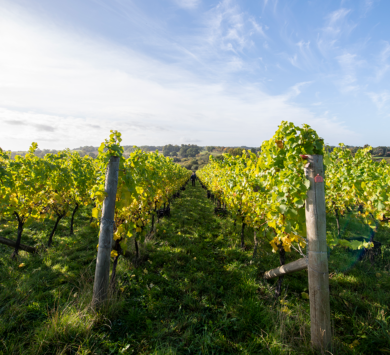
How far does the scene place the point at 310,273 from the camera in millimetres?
2205

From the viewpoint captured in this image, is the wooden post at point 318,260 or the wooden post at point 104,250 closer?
the wooden post at point 318,260

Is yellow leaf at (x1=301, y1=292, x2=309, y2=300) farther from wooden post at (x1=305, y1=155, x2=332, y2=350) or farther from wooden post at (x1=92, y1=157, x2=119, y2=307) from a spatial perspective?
wooden post at (x1=92, y1=157, x2=119, y2=307)

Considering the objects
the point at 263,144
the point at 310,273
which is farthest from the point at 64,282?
the point at 263,144

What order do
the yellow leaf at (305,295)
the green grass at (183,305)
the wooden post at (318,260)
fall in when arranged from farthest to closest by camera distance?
the yellow leaf at (305,295)
the green grass at (183,305)
the wooden post at (318,260)

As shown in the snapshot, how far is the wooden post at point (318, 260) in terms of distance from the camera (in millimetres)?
2146

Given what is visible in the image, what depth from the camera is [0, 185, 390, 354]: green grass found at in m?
2.32

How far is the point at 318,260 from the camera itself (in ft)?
7.09

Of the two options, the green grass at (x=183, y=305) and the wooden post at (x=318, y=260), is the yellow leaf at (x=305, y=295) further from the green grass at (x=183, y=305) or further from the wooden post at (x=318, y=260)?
the wooden post at (x=318, y=260)

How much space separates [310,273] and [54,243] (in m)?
6.54

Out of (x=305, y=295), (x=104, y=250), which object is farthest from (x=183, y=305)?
(x=305, y=295)

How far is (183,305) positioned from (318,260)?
2207 millimetres

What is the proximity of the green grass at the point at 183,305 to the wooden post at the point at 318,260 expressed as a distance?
0.93ft

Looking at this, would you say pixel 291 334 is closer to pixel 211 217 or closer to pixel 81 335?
pixel 81 335

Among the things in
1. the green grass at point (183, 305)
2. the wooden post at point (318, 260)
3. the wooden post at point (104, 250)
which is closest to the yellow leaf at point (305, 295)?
the green grass at point (183, 305)
